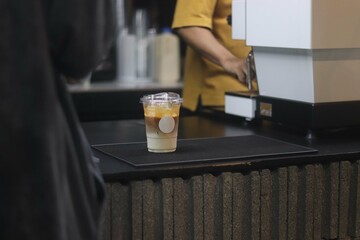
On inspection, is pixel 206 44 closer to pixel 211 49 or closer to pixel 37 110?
pixel 211 49

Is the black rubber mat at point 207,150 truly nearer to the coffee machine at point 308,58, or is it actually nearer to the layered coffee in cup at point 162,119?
the layered coffee in cup at point 162,119

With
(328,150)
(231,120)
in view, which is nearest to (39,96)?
(328,150)

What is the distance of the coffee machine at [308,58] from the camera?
1847 mm

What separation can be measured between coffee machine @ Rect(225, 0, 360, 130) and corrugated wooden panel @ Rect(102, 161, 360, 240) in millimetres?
253

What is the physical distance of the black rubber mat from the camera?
1600 millimetres

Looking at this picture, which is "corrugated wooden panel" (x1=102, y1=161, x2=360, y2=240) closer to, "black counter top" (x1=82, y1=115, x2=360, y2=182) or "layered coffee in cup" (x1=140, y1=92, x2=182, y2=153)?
"black counter top" (x1=82, y1=115, x2=360, y2=182)

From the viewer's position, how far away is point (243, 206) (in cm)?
160

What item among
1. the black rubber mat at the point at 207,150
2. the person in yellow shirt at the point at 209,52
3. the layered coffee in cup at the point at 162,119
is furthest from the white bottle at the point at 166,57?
the layered coffee in cup at the point at 162,119

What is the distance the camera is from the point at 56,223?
43.4 inches

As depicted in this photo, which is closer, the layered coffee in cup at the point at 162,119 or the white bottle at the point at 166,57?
the layered coffee in cup at the point at 162,119

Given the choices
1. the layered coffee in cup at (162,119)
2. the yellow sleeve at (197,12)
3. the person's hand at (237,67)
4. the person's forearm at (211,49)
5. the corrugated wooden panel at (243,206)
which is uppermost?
the yellow sleeve at (197,12)

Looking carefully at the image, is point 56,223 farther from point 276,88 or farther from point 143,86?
point 143,86

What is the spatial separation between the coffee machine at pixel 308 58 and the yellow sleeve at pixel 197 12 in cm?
35

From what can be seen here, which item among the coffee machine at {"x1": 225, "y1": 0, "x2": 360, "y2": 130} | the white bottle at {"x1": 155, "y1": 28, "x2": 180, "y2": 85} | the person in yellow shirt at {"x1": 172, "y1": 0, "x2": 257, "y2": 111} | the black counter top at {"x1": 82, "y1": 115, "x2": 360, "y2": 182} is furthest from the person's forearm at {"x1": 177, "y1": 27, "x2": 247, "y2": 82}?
the white bottle at {"x1": 155, "y1": 28, "x2": 180, "y2": 85}
